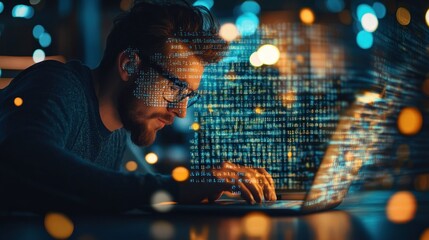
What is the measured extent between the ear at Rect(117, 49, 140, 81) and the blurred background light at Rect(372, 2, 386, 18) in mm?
406

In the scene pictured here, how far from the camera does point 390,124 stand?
790 millimetres

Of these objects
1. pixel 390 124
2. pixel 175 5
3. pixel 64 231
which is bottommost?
pixel 64 231

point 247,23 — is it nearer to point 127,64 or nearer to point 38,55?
point 127,64

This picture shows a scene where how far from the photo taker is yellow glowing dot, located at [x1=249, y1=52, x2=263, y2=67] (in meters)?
0.75

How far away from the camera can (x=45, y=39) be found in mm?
903

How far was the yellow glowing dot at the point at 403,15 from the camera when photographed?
0.81 m

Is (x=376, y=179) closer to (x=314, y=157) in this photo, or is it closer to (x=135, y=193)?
(x=314, y=157)

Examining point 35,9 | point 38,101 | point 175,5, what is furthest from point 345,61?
point 35,9

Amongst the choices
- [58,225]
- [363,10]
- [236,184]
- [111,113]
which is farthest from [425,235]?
[111,113]

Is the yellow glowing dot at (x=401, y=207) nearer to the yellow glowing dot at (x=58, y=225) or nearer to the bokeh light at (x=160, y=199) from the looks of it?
the bokeh light at (x=160, y=199)

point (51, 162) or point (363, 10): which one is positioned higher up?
point (363, 10)

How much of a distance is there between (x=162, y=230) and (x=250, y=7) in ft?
1.34

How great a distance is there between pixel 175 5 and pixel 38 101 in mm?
290

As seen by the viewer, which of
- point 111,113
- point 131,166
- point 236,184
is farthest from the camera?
point 131,166
